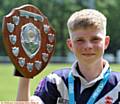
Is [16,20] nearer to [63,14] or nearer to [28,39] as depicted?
[28,39]

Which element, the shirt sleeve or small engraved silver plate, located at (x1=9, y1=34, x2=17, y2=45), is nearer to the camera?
small engraved silver plate, located at (x1=9, y1=34, x2=17, y2=45)

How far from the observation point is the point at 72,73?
3.52m

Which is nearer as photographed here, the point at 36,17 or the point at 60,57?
the point at 36,17

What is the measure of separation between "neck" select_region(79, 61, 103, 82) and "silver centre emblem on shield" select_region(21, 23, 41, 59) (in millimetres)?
333

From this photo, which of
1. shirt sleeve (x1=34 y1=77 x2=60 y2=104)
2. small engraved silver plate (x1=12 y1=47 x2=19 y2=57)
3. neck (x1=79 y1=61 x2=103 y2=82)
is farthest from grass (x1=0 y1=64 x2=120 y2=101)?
small engraved silver plate (x1=12 y1=47 x2=19 y2=57)

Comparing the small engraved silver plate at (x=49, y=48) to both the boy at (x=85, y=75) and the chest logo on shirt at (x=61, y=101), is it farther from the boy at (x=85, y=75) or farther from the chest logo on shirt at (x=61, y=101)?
the chest logo on shirt at (x=61, y=101)

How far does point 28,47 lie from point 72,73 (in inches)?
14.4

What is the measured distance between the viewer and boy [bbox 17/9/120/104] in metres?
3.41

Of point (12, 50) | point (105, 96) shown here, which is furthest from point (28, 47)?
point (105, 96)

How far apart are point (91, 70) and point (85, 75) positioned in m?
0.05

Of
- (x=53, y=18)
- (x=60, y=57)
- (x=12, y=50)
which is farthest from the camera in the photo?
(x=53, y=18)

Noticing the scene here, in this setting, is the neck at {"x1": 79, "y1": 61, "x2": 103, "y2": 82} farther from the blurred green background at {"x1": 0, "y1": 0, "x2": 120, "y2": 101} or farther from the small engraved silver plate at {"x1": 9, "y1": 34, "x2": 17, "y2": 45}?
the blurred green background at {"x1": 0, "y1": 0, "x2": 120, "y2": 101}

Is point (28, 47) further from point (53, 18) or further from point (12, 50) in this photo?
point (53, 18)

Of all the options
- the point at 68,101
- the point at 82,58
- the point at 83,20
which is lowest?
the point at 68,101
